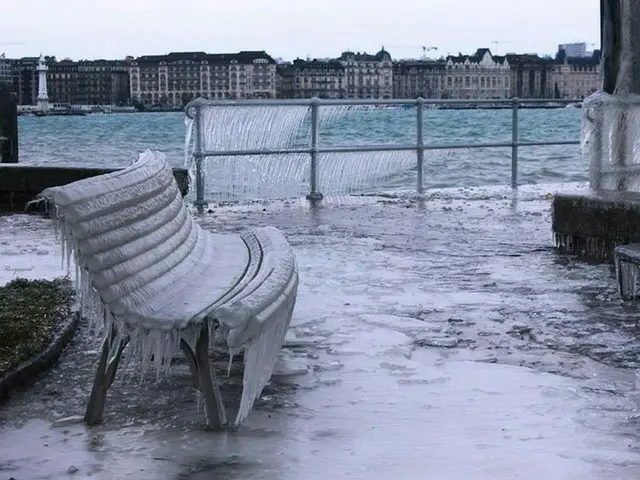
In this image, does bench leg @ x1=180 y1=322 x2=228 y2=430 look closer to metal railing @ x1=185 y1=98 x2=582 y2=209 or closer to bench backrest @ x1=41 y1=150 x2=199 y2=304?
bench backrest @ x1=41 y1=150 x2=199 y2=304

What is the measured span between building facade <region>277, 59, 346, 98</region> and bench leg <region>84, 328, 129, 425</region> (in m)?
62.9

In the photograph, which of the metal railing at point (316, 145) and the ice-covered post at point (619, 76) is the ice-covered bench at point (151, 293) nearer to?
the ice-covered post at point (619, 76)

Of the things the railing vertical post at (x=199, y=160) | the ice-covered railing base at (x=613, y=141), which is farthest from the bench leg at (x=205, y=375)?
the railing vertical post at (x=199, y=160)

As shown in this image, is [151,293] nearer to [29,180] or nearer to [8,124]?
[29,180]

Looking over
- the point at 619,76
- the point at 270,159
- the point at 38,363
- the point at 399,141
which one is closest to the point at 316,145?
the point at 270,159

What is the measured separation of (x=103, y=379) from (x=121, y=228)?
0.51 metres

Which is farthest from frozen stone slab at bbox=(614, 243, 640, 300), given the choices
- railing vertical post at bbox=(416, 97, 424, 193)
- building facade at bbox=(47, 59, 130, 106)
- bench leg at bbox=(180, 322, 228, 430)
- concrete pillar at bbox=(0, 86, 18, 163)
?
building facade at bbox=(47, 59, 130, 106)

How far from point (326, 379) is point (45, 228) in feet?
20.1

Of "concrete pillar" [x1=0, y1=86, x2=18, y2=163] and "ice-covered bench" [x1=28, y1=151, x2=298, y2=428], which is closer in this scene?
"ice-covered bench" [x1=28, y1=151, x2=298, y2=428]

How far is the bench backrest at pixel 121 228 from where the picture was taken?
385 centimetres

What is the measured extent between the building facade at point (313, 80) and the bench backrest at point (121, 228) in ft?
205

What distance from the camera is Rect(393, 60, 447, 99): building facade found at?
71.2 m

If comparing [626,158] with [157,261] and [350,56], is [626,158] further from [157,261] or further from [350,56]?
[350,56]

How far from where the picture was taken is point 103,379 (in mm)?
4199
